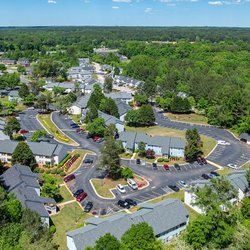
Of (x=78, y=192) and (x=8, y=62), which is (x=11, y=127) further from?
(x=8, y=62)

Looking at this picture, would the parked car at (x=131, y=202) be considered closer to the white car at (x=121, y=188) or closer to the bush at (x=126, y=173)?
the white car at (x=121, y=188)

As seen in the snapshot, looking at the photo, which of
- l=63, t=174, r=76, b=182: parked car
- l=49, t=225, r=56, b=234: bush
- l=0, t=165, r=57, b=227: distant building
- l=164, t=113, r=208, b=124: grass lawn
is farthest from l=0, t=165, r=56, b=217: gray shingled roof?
l=164, t=113, r=208, b=124: grass lawn

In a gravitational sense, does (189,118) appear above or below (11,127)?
below

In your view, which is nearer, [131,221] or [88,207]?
[131,221]

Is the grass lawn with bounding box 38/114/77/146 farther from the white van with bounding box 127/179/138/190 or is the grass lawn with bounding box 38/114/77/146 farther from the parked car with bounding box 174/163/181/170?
the parked car with bounding box 174/163/181/170

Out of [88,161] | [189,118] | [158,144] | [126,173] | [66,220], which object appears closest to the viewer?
Result: [66,220]

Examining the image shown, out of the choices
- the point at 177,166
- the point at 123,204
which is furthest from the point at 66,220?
the point at 177,166

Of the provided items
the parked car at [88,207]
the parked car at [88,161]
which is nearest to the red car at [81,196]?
the parked car at [88,207]
